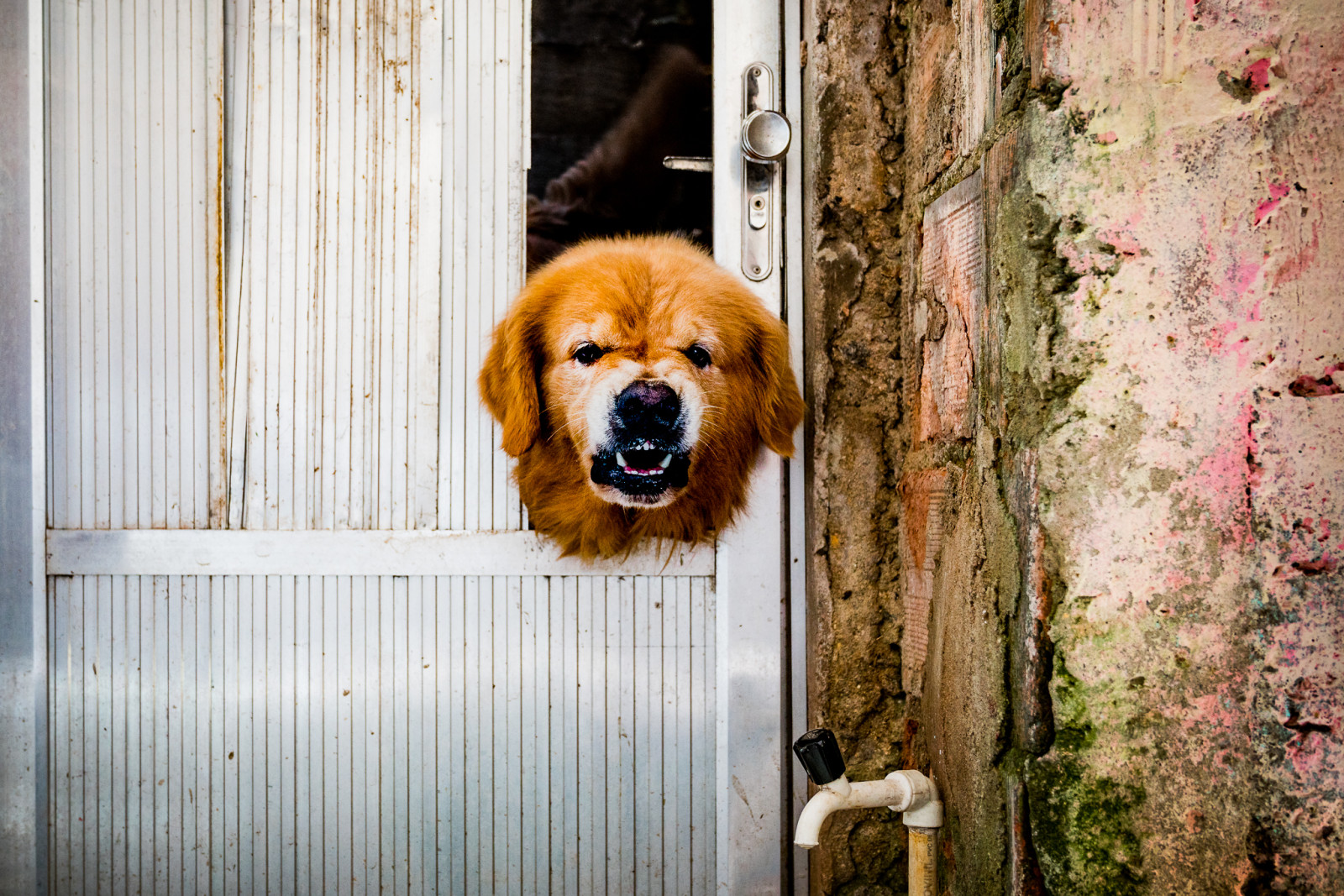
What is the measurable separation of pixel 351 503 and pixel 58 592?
19.0 inches

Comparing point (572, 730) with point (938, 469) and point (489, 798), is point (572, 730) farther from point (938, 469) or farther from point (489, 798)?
point (938, 469)

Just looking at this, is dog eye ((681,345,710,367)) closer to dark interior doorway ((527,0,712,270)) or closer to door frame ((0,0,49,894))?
dark interior doorway ((527,0,712,270))

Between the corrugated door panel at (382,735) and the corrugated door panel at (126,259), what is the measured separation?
0.56 feet

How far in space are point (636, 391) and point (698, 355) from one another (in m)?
0.12

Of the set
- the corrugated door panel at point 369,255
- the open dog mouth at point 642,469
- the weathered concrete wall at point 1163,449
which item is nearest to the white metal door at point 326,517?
the corrugated door panel at point 369,255

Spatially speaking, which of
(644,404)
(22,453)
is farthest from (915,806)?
(22,453)

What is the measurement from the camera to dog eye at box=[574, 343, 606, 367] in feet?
3.56

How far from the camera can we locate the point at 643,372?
3.49ft

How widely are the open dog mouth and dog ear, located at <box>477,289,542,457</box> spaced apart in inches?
5.0

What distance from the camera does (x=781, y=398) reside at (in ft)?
3.80

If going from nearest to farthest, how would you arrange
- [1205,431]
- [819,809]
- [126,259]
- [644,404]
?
[1205,431] → [819,809] → [644,404] → [126,259]

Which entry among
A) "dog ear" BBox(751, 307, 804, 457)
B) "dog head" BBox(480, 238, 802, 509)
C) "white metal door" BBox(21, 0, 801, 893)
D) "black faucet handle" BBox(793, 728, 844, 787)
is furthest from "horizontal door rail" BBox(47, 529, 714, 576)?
"black faucet handle" BBox(793, 728, 844, 787)

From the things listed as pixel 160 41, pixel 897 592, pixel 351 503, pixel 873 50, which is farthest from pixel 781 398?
pixel 160 41

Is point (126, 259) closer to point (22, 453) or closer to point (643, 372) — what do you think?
point (22, 453)
